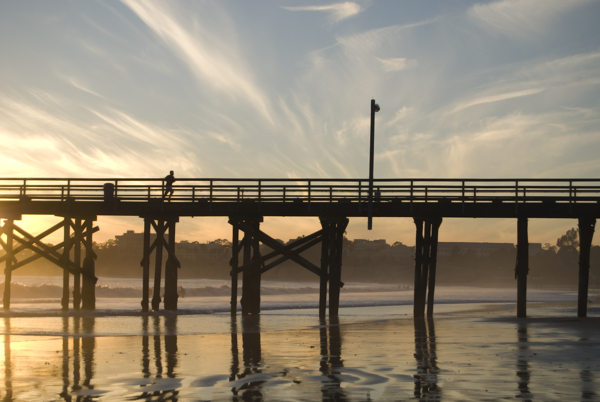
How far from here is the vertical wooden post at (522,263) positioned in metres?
23.8

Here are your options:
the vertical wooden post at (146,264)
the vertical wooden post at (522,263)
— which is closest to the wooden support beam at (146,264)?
the vertical wooden post at (146,264)

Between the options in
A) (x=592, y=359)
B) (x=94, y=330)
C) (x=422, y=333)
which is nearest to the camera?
(x=592, y=359)

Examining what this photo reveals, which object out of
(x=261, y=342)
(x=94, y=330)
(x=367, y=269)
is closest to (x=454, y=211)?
(x=261, y=342)

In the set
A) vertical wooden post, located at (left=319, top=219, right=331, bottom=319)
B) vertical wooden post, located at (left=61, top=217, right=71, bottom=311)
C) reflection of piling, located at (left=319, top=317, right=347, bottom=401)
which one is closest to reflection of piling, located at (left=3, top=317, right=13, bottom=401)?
reflection of piling, located at (left=319, top=317, right=347, bottom=401)

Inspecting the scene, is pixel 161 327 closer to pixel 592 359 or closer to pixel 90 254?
pixel 90 254

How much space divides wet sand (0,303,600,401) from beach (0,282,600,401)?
0.06 ft

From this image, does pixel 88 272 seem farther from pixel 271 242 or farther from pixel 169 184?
pixel 271 242

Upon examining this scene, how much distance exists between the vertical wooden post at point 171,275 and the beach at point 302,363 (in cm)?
739

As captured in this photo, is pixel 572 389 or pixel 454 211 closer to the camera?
pixel 572 389

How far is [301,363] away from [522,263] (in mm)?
15274

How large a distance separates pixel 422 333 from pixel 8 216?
1967 cm

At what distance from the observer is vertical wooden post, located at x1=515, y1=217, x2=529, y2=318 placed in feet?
78.2

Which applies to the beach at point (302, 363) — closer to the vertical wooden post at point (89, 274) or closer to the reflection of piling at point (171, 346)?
the reflection of piling at point (171, 346)

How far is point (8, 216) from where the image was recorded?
27531 millimetres
